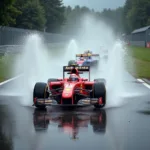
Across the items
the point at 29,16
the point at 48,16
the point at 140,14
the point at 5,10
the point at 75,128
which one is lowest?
the point at 75,128

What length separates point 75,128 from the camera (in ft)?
30.9

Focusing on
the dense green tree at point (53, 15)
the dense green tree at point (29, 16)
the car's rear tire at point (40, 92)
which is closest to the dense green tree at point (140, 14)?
the dense green tree at point (53, 15)

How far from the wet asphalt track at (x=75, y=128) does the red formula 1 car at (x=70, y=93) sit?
0.24 meters

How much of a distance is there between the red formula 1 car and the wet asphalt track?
0.79ft

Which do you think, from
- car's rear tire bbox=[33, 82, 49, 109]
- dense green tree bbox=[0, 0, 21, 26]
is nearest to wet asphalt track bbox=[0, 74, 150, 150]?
car's rear tire bbox=[33, 82, 49, 109]

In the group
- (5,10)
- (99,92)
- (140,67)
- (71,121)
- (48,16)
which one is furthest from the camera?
(48,16)

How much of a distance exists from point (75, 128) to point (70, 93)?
8.30ft

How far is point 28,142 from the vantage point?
8.07m

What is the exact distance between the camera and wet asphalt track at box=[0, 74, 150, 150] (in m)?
7.91

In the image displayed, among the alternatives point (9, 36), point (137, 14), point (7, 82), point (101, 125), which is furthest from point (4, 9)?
point (137, 14)

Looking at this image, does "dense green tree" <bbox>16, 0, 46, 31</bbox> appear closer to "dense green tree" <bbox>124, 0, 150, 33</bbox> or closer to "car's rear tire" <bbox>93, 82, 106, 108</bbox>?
"dense green tree" <bbox>124, 0, 150, 33</bbox>

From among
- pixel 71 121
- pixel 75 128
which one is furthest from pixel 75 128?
pixel 71 121

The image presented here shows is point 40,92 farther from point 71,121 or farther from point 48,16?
point 48,16

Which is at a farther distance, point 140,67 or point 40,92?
point 140,67
